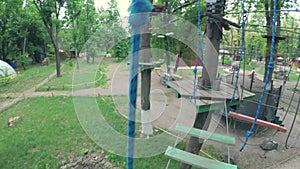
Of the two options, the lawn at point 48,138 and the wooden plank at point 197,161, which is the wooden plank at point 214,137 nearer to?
the wooden plank at point 197,161

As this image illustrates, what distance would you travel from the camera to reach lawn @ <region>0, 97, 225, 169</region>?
10.2 feet

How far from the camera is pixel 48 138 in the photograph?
12.4ft

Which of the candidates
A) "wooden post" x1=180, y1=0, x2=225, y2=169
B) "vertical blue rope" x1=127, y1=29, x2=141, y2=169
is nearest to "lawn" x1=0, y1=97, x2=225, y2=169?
"wooden post" x1=180, y1=0, x2=225, y2=169

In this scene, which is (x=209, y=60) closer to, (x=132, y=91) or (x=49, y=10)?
(x=132, y=91)

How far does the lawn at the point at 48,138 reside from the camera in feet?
10.2

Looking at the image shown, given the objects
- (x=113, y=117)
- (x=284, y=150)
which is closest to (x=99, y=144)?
(x=113, y=117)

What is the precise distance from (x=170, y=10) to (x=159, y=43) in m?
1.12

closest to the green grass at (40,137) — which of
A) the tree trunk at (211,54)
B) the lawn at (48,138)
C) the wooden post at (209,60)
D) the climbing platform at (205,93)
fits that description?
the lawn at (48,138)

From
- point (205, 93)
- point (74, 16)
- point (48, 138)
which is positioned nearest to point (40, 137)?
point (48, 138)

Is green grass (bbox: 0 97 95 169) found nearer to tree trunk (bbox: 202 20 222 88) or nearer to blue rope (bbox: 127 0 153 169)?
tree trunk (bbox: 202 20 222 88)

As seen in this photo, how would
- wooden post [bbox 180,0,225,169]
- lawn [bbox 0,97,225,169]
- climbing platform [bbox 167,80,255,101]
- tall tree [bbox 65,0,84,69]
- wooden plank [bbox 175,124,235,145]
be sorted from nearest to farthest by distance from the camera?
wooden plank [bbox 175,124,235,145], climbing platform [bbox 167,80,255,101], wooden post [bbox 180,0,225,169], lawn [bbox 0,97,225,169], tall tree [bbox 65,0,84,69]

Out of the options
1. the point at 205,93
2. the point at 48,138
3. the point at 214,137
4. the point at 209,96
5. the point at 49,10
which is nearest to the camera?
the point at 214,137

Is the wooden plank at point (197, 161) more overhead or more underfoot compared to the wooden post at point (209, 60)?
more underfoot

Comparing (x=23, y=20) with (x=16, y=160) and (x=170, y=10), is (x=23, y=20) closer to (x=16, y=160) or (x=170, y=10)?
(x=170, y=10)
